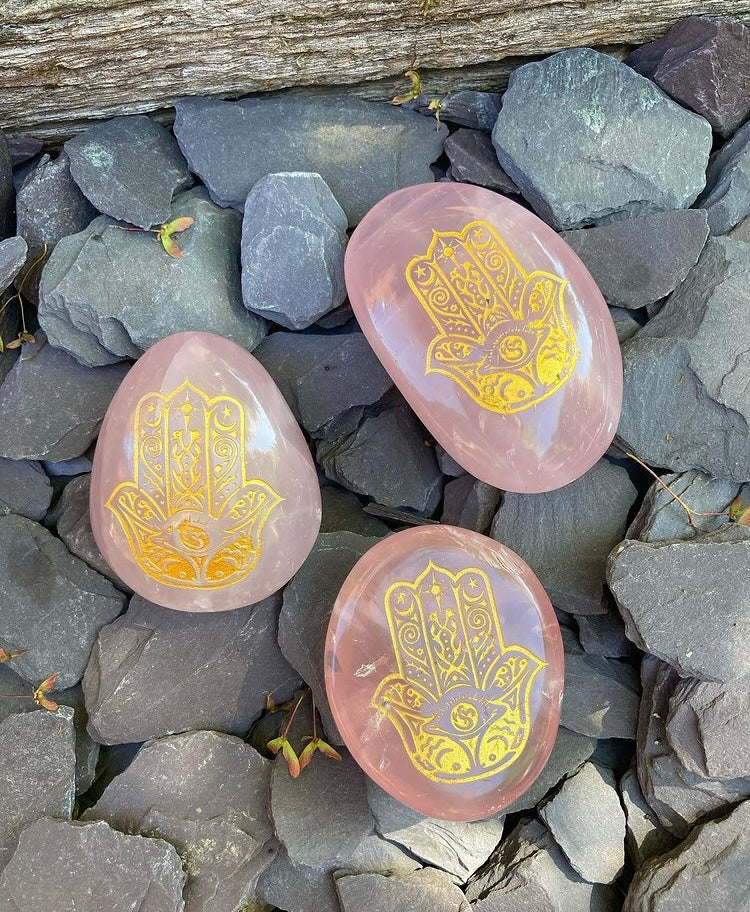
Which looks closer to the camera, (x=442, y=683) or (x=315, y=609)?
(x=442, y=683)

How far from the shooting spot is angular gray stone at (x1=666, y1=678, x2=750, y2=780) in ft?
3.96

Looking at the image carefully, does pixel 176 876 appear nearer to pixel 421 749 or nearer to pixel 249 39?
pixel 421 749

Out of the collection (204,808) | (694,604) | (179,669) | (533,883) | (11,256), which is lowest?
(533,883)

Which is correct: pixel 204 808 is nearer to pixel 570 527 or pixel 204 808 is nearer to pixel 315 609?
pixel 315 609

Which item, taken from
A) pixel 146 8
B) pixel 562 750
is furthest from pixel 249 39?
pixel 562 750

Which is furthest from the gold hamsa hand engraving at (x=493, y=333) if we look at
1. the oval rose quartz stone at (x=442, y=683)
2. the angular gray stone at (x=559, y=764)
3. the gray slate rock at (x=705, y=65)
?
the angular gray stone at (x=559, y=764)

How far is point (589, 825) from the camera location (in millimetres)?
1259

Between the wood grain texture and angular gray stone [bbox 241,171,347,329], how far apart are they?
18cm

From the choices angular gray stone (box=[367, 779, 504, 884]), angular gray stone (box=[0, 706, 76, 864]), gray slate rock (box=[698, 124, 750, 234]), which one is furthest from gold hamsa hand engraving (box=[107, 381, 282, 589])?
gray slate rock (box=[698, 124, 750, 234])

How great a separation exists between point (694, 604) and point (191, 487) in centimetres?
74

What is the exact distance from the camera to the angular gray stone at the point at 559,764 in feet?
4.18

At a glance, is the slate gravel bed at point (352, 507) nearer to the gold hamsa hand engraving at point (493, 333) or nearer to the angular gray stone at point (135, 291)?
the angular gray stone at point (135, 291)

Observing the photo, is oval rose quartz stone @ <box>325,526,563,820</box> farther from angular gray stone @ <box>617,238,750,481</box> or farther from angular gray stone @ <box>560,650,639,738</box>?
angular gray stone @ <box>617,238,750,481</box>


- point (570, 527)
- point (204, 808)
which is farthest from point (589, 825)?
point (204, 808)
